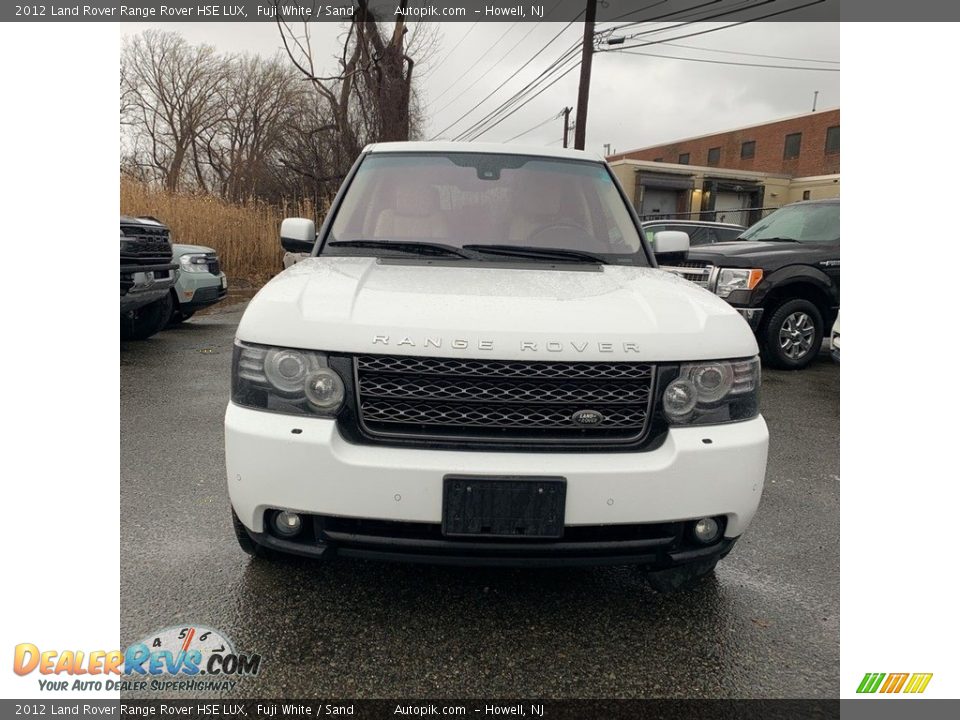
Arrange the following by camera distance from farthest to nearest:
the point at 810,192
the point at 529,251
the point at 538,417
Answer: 1. the point at 810,192
2. the point at 529,251
3. the point at 538,417

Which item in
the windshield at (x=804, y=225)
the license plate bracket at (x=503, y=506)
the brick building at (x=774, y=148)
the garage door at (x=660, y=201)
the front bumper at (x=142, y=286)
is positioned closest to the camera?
the license plate bracket at (x=503, y=506)

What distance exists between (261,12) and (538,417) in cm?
1362

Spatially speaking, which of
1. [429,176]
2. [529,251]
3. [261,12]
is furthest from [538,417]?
[261,12]

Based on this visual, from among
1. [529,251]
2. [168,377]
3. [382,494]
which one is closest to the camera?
[382,494]

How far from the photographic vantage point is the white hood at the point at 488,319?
6.26 ft

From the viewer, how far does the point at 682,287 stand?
2578 millimetres

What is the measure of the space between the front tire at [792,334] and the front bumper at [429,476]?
541 centimetres

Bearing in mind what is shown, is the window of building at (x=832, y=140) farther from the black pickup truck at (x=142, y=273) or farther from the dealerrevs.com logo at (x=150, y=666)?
the dealerrevs.com logo at (x=150, y=666)

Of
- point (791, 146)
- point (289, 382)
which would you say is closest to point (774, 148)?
point (791, 146)

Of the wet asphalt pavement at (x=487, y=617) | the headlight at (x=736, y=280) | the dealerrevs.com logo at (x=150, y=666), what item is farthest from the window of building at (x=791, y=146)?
the dealerrevs.com logo at (x=150, y=666)

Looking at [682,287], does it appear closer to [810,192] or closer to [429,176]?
[429,176]

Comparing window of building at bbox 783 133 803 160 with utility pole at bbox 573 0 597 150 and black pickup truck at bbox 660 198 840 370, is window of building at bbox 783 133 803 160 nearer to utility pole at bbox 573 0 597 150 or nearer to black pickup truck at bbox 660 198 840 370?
utility pole at bbox 573 0 597 150
